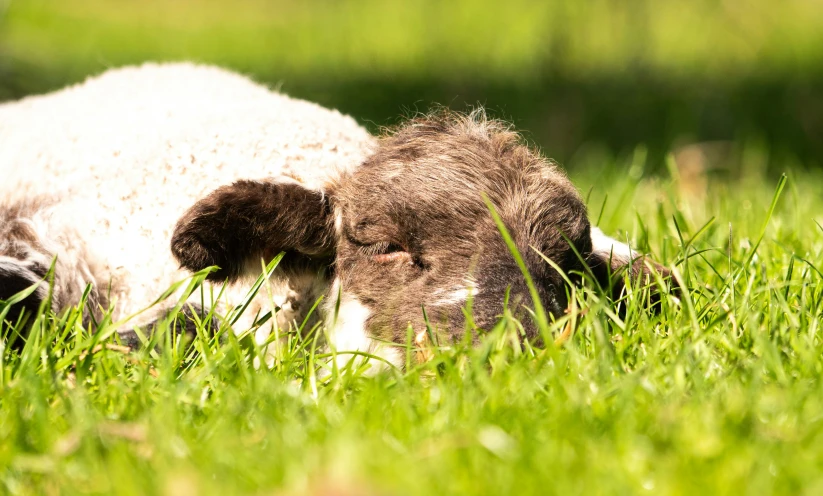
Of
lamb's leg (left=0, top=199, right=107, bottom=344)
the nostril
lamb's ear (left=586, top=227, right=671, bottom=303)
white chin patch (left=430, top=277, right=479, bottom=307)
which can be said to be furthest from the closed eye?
lamb's leg (left=0, top=199, right=107, bottom=344)

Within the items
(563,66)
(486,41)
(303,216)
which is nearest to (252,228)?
Answer: (303,216)

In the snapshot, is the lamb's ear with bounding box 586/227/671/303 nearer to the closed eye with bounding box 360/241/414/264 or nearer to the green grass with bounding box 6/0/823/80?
the closed eye with bounding box 360/241/414/264

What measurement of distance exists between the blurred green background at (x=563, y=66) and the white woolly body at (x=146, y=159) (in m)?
4.83

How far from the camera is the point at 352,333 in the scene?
4199 millimetres

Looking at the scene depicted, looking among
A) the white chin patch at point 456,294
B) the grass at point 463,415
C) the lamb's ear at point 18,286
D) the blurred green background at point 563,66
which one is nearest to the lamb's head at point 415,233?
the white chin patch at point 456,294

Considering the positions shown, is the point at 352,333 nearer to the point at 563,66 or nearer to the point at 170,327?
the point at 170,327

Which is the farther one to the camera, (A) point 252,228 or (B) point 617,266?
(B) point 617,266

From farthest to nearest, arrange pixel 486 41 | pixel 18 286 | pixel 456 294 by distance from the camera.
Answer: pixel 486 41 → pixel 18 286 → pixel 456 294

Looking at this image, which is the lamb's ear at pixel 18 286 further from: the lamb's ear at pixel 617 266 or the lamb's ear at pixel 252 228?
the lamb's ear at pixel 617 266

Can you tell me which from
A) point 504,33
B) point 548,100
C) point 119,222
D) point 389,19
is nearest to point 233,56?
point 389,19

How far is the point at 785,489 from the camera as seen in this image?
2404 millimetres

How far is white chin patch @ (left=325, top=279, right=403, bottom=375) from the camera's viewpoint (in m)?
3.99

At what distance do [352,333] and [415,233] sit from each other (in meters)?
0.54

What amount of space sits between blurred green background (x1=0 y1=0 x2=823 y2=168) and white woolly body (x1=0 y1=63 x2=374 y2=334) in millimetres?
4831
